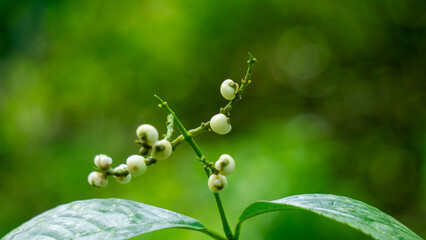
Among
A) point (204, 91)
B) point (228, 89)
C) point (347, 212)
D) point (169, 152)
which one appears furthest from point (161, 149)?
point (204, 91)

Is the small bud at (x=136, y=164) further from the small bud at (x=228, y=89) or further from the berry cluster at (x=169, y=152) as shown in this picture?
the small bud at (x=228, y=89)

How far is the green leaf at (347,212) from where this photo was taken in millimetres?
349

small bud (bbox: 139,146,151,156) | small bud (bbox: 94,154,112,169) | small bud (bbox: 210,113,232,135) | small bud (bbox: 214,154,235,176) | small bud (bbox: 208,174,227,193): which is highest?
small bud (bbox: 94,154,112,169)

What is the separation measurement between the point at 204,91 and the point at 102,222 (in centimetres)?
255

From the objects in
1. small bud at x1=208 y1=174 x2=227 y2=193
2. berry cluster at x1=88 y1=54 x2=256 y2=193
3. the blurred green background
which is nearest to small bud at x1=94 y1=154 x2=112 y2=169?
berry cluster at x1=88 y1=54 x2=256 y2=193

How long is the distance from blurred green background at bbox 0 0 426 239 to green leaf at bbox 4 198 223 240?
128cm

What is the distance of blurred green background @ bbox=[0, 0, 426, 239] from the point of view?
85.6 inches

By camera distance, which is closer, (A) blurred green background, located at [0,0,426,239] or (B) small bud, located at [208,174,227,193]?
(B) small bud, located at [208,174,227,193]

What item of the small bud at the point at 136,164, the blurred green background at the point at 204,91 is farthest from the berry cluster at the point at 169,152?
the blurred green background at the point at 204,91

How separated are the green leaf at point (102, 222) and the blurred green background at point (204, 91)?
1283mm

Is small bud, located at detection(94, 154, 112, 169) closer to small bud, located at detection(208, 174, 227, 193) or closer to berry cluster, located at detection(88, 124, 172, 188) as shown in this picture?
berry cluster, located at detection(88, 124, 172, 188)

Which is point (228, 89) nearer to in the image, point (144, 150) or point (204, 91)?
point (144, 150)

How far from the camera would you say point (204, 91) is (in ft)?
9.70

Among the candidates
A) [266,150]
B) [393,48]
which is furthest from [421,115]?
[266,150]
